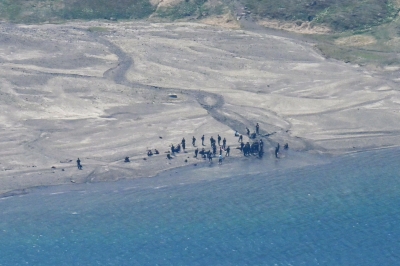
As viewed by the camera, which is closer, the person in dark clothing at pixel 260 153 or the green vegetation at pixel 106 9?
the person in dark clothing at pixel 260 153

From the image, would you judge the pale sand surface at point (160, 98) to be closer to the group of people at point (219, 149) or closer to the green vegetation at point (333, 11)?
the group of people at point (219, 149)

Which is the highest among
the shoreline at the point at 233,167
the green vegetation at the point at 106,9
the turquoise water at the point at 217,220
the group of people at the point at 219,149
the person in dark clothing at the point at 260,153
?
the green vegetation at the point at 106,9

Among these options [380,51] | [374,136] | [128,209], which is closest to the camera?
[128,209]

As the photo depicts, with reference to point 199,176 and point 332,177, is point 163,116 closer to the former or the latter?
point 199,176

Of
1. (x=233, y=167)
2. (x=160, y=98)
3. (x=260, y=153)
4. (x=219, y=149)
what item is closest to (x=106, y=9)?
(x=160, y=98)

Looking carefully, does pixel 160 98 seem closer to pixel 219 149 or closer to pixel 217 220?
pixel 219 149

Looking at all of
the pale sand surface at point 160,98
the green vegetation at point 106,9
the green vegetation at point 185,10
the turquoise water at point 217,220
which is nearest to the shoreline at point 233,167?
the turquoise water at point 217,220

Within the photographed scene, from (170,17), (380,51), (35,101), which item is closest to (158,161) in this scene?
(35,101)
